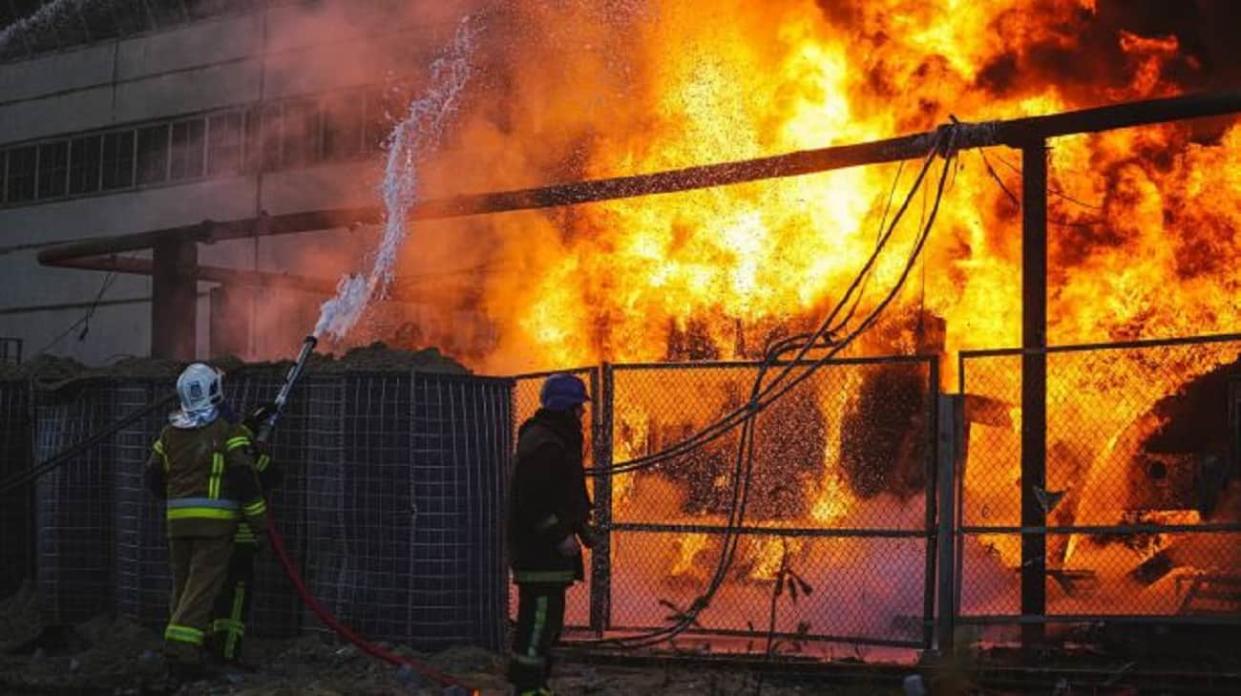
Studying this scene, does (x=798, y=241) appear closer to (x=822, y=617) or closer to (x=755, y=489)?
(x=755, y=489)

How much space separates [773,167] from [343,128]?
46.3 ft

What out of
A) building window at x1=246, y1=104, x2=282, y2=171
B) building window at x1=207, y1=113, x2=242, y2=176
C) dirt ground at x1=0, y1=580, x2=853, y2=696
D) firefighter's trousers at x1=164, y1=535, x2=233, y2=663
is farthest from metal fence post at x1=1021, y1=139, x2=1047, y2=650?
building window at x1=207, y1=113, x2=242, y2=176

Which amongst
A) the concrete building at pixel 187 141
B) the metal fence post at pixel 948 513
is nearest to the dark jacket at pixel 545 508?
the metal fence post at pixel 948 513

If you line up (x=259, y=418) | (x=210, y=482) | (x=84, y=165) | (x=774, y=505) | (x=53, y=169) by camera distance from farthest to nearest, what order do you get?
(x=53, y=169) < (x=84, y=165) < (x=774, y=505) < (x=259, y=418) < (x=210, y=482)

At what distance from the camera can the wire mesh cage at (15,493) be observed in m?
9.79

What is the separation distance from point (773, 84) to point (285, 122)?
1257 cm

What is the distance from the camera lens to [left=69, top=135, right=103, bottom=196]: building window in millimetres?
26469

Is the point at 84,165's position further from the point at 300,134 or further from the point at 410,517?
the point at 410,517

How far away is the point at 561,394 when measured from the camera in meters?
6.91

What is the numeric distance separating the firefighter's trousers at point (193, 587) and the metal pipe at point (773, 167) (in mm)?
4306

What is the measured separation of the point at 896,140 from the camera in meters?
8.98

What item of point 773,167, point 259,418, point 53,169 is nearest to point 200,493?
point 259,418

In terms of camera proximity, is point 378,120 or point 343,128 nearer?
point 378,120

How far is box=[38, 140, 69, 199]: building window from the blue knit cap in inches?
909
